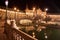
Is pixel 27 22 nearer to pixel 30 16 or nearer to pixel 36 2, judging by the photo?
pixel 30 16

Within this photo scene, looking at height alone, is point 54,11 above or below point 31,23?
above

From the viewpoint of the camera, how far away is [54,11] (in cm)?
5341

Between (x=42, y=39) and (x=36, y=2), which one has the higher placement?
(x=36, y=2)

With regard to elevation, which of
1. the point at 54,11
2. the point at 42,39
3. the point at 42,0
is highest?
the point at 42,0

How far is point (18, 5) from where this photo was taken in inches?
2056

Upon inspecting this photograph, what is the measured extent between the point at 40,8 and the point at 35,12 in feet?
8.34

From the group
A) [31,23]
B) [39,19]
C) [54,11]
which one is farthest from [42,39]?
[54,11]

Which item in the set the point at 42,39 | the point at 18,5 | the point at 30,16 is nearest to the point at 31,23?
the point at 30,16

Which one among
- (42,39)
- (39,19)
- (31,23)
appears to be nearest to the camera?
(42,39)

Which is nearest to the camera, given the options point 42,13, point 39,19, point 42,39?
point 42,39

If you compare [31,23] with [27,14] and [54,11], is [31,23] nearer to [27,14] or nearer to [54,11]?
[27,14]

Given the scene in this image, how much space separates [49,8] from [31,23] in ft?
40.2

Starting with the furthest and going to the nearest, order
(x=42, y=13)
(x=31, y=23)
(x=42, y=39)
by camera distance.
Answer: (x=42, y=13) < (x=31, y=23) < (x=42, y=39)

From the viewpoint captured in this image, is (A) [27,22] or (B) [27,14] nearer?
(A) [27,22]
